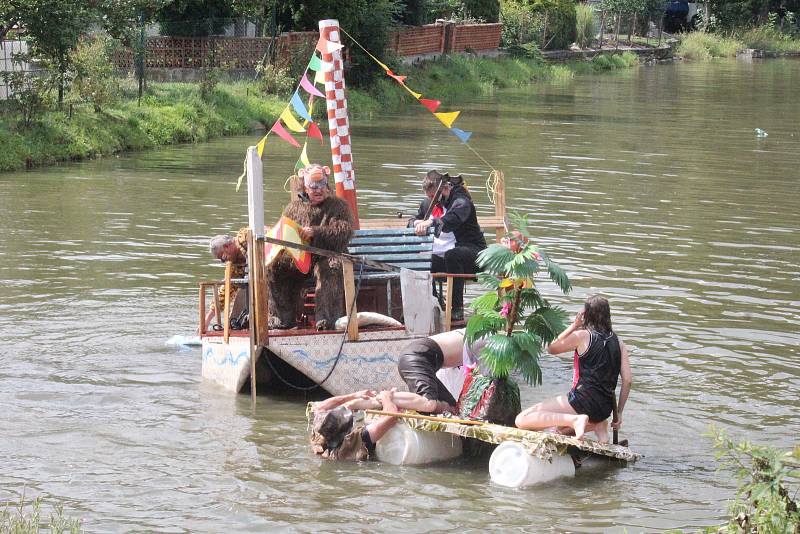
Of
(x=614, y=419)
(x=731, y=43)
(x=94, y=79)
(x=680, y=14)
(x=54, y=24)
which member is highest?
(x=680, y=14)

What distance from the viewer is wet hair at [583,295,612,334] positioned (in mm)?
9141

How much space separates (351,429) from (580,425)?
1720mm

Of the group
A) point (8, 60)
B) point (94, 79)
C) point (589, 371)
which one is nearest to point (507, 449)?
point (589, 371)

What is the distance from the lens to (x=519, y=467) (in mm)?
8875

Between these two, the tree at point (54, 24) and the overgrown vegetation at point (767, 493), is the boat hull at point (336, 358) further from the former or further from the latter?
the tree at point (54, 24)

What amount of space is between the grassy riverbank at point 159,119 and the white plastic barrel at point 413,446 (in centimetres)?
1609

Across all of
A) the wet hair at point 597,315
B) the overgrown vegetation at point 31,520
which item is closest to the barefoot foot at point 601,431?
the wet hair at point 597,315

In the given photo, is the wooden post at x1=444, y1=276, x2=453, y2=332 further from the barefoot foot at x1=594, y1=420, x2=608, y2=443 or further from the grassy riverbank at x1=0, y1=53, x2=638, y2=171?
the grassy riverbank at x1=0, y1=53, x2=638, y2=171

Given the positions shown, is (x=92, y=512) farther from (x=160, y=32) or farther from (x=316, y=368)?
(x=160, y=32)

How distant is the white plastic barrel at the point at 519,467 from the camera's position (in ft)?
29.0

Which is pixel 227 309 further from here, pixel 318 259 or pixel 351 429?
pixel 351 429

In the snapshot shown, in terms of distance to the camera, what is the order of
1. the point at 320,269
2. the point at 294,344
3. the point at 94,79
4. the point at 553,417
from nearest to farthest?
the point at 553,417
the point at 294,344
the point at 320,269
the point at 94,79

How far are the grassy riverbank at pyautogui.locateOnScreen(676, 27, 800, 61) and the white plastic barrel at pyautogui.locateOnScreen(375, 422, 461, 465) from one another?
64.2m

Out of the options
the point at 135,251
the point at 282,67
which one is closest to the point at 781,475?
the point at 135,251
